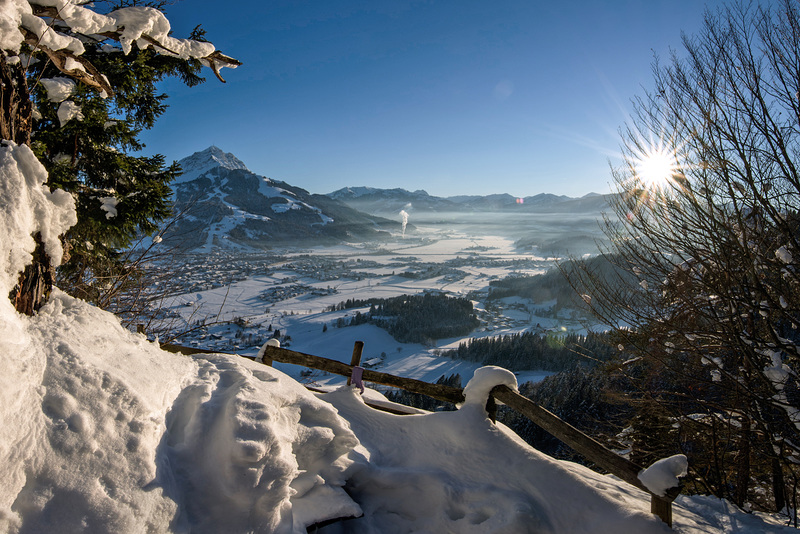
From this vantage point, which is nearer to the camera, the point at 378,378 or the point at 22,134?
the point at 22,134

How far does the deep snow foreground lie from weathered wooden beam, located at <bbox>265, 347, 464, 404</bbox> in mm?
670

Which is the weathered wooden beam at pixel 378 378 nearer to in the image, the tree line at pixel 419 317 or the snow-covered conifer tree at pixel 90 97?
the snow-covered conifer tree at pixel 90 97

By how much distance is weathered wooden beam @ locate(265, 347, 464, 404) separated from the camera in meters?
5.07

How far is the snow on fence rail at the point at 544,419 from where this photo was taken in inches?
128

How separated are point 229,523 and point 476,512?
6.92 ft


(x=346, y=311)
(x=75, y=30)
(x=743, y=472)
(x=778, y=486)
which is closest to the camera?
(x=75, y=30)

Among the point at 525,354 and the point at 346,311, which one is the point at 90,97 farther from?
the point at 346,311

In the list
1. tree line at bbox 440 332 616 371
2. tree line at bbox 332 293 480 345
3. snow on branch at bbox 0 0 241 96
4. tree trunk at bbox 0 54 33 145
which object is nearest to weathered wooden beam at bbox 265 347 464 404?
tree trunk at bbox 0 54 33 145

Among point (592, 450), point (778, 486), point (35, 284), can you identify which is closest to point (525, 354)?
point (778, 486)

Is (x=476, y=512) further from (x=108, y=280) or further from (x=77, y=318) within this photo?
(x=108, y=280)

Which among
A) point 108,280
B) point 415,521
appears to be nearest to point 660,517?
point 415,521

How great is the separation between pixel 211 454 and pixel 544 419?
3206 mm

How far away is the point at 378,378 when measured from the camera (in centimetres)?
552

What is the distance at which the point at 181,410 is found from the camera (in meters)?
3.17
